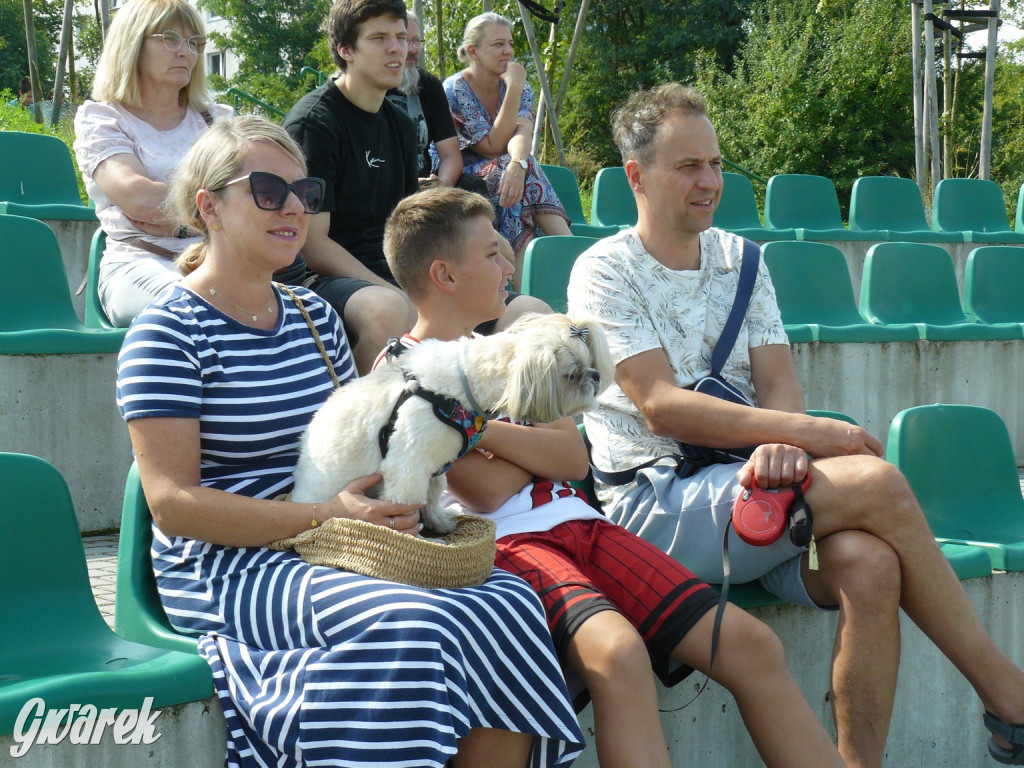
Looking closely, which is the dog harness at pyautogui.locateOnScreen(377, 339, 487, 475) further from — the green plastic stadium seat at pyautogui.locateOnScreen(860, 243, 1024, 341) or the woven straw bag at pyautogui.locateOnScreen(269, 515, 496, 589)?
the green plastic stadium seat at pyautogui.locateOnScreen(860, 243, 1024, 341)

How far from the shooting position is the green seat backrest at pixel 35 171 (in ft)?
20.3

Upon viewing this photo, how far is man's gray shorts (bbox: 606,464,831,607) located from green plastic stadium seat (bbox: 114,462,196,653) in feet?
4.18

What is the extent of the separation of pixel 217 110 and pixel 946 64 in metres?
11.6

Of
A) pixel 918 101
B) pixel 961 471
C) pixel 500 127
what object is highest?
pixel 918 101

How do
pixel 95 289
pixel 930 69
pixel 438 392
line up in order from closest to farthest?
pixel 438 392
pixel 95 289
pixel 930 69

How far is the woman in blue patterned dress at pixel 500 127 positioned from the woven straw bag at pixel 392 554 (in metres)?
3.95

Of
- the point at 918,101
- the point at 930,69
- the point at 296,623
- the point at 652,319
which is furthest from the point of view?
the point at 918,101

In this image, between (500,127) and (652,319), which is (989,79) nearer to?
(500,127)

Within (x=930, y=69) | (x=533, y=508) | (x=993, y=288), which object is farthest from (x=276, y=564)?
(x=930, y=69)

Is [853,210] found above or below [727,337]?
above

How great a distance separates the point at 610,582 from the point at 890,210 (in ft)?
23.8

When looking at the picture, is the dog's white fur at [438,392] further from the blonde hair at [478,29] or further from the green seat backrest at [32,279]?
the blonde hair at [478,29]

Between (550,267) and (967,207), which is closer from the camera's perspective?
(550,267)

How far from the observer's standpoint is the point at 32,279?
445 centimetres
